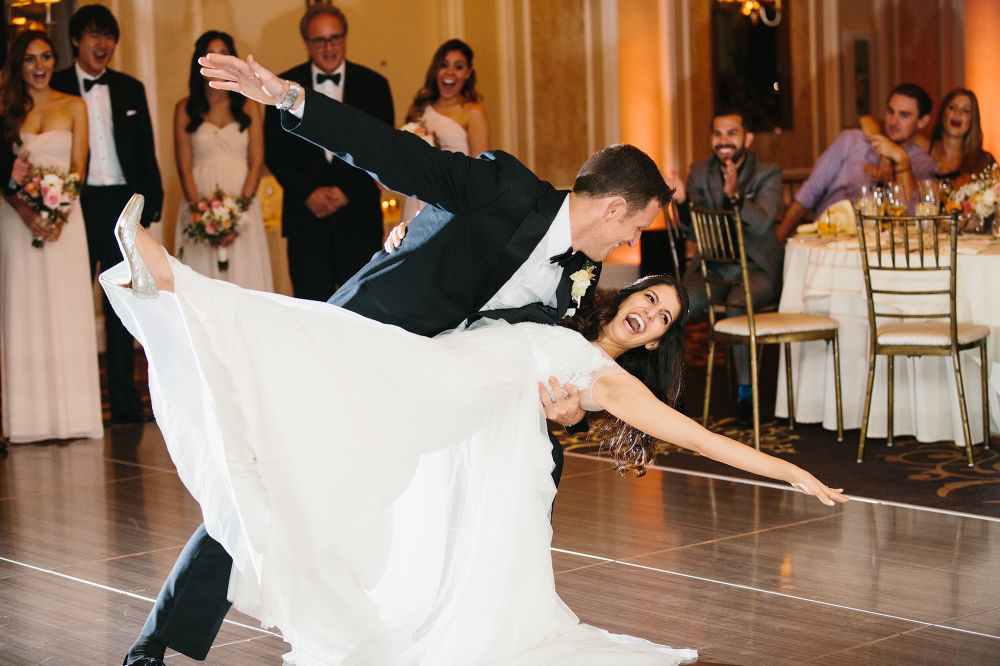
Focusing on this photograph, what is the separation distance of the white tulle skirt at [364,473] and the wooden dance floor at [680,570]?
17.7 inches

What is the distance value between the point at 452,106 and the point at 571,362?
16.4 feet

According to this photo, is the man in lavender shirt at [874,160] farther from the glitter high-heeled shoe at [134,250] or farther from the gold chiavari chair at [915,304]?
the glitter high-heeled shoe at [134,250]

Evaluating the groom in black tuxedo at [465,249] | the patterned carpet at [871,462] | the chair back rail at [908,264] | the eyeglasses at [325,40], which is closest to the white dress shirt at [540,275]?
the groom in black tuxedo at [465,249]

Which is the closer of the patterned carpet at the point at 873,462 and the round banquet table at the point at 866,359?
the patterned carpet at the point at 873,462

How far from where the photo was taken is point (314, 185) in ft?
22.1

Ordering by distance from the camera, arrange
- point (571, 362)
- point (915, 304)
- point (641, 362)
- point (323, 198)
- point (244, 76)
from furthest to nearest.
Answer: point (323, 198), point (915, 304), point (641, 362), point (571, 362), point (244, 76)

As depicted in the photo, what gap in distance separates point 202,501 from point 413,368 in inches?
21.2

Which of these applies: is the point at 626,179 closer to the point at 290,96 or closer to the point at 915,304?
the point at 290,96

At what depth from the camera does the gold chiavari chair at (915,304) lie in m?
5.04

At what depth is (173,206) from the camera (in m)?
9.37

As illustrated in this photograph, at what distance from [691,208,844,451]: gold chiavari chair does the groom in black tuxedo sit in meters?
2.68

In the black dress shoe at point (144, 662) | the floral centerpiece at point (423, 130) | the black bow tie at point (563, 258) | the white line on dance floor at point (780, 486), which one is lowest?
the white line on dance floor at point (780, 486)

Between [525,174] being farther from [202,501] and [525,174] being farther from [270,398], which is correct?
[202,501]

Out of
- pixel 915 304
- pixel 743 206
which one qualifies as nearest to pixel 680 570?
pixel 915 304
